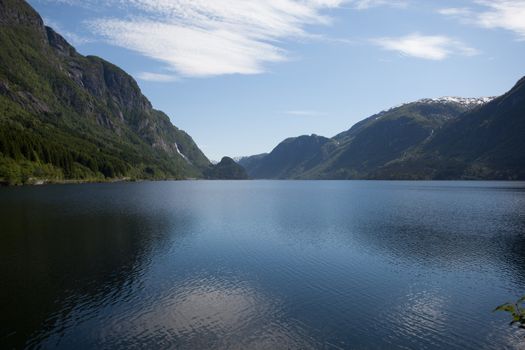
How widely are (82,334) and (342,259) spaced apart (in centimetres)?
3623

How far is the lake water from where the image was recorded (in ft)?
93.5

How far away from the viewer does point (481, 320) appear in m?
32.2

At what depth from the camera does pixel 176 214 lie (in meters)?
105

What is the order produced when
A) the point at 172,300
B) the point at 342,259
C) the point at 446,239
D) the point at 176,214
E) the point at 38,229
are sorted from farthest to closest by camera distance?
1. the point at 176,214
2. the point at 38,229
3. the point at 446,239
4. the point at 342,259
5. the point at 172,300

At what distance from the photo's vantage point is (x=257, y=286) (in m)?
40.8

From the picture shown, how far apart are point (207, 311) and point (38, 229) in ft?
185

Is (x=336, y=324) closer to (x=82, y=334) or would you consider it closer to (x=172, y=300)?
(x=172, y=300)

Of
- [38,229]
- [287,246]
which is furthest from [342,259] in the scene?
[38,229]

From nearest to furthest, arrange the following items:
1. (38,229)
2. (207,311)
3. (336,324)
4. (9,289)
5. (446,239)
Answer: (336,324)
(207,311)
(9,289)
(446,239)
(38,229)

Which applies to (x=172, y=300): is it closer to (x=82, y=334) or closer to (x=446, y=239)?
(x=82, y=334)

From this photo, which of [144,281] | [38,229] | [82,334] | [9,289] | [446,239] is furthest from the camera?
[38,229]

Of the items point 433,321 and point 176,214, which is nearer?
point 433,321

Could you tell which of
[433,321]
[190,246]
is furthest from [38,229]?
Answer: [433,321]

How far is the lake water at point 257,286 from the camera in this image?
28484 millimetres
